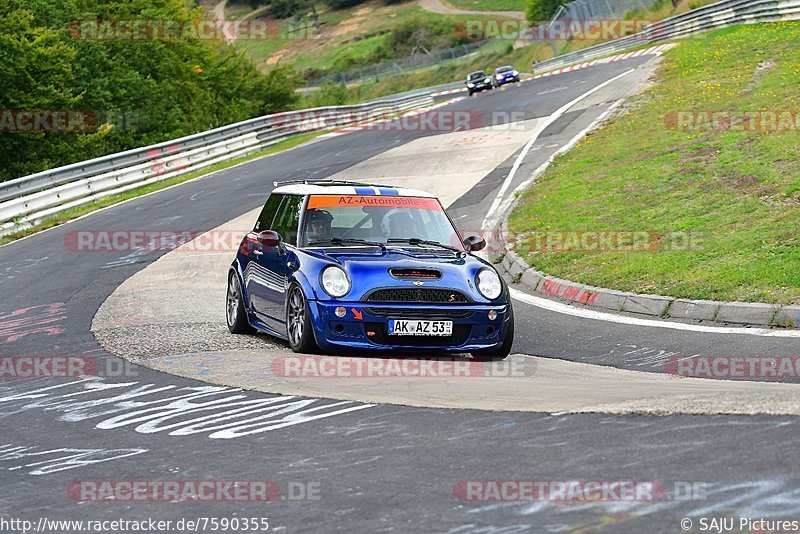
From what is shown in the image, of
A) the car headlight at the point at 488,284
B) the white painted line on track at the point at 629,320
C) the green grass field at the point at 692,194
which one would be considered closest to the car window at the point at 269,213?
the car headlight at the point at 488,284

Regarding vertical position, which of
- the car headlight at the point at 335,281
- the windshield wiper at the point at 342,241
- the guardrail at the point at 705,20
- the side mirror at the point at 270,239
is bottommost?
the car headlight at the point at 335,281

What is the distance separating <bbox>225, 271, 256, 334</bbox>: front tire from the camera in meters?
12.2

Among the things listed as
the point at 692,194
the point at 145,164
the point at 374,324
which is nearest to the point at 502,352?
the point at 374,324

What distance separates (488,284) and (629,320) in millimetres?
2168

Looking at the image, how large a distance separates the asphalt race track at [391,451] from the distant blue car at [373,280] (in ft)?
2.84

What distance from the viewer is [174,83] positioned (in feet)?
156

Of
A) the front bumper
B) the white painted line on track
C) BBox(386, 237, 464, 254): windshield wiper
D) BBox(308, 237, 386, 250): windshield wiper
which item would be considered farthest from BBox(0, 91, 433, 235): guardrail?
the front bumper

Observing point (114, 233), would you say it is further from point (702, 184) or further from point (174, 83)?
point (174, 83)

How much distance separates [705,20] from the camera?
49781 millimetres

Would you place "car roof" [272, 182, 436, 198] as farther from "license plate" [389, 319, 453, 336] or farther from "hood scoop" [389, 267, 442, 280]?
"license plate" [389, 319, 453, 336]

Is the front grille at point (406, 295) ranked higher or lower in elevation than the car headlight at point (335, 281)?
lower

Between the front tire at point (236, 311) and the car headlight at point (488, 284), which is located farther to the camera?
the front tire at point (236, 311)

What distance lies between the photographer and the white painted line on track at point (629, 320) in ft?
34.3

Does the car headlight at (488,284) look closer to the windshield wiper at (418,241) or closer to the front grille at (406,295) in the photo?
the front grille at (406,295)
